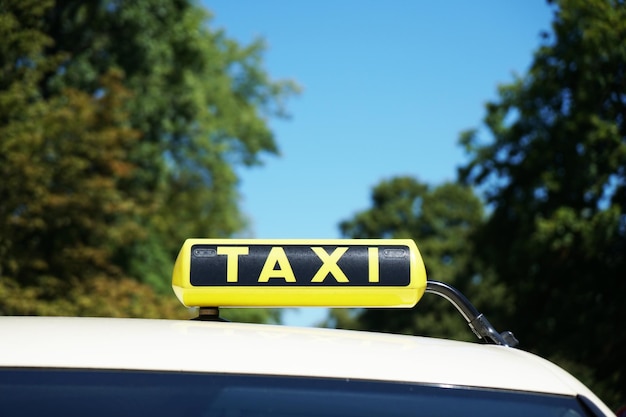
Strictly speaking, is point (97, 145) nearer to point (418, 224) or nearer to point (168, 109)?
point (168, 109)

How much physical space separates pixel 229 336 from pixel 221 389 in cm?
22

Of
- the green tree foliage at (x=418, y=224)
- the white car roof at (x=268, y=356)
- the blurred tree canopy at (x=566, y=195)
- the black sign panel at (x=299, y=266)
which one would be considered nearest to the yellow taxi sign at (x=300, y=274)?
the black sign panel at (x=299, y=266)

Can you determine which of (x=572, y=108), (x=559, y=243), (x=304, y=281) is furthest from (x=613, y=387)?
(x=304, y=281)

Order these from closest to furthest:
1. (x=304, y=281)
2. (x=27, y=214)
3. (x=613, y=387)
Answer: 1. (x=304, y=281)
2. (x=27, y=214)
3. (x=613, y=387)

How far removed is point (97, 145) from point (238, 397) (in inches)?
905

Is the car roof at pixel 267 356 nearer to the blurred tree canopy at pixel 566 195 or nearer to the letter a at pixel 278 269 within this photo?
the letter a at pixel 278 269

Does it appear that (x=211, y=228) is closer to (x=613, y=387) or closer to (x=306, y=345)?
(x=613, y=387)

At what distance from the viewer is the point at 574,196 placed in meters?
27.9

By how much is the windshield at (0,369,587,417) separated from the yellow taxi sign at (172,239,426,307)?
0.83 metres

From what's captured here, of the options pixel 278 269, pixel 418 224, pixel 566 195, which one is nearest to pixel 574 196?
pixel 566 195

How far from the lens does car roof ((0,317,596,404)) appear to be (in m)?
2.06

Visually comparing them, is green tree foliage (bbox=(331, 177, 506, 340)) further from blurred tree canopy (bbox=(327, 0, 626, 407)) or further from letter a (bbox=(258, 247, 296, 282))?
letter a (bbox=(258, 247, 296, 282))

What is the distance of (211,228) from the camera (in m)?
36.4

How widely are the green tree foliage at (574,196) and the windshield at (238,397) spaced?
2245 cm
